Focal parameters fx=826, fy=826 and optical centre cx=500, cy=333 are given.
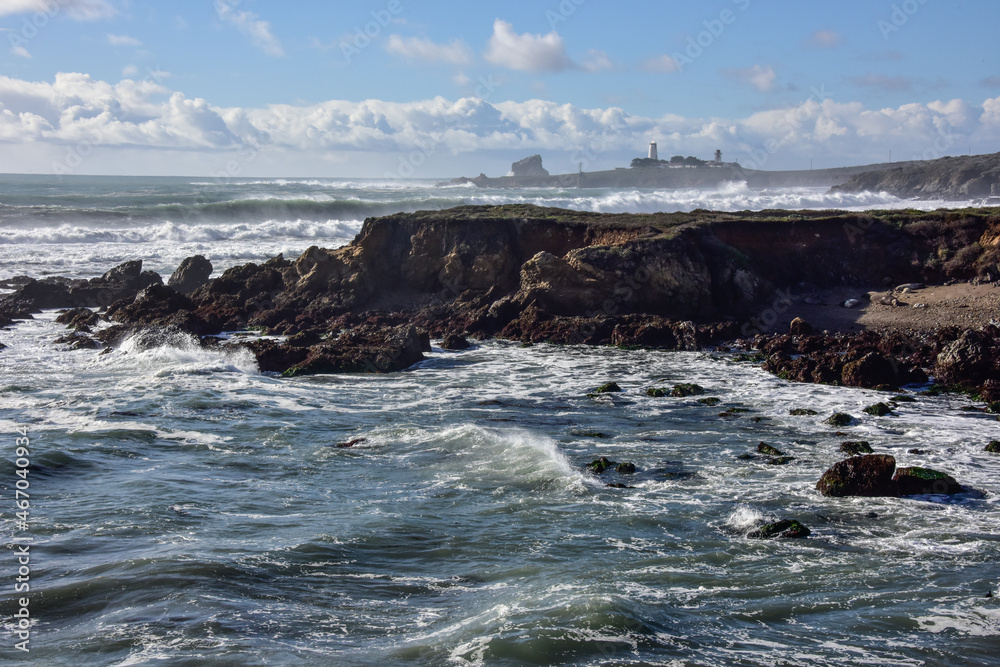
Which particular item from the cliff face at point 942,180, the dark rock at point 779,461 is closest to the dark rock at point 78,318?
the dark rock at point 779,461

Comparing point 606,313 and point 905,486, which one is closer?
point 905,486

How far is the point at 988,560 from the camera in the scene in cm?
923

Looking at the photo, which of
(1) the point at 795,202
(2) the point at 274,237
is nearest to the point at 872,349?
(2) the point at 274,237

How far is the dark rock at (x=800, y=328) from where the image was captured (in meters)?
23.1

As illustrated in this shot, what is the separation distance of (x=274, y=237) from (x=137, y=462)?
38.3m

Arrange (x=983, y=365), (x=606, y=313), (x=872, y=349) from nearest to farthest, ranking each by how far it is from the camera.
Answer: (x=983, y=365) → (x=872, y=349) → (x=606, y=313)

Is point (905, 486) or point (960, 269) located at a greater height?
point (960, 269)

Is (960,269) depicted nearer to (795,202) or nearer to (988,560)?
(988,560)

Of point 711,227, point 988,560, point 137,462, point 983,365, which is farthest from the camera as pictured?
point 711,227

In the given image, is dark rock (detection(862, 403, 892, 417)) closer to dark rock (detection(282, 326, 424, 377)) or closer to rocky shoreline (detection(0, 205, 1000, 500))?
rocky shoreline (detection(0, 205, 1000, 500))

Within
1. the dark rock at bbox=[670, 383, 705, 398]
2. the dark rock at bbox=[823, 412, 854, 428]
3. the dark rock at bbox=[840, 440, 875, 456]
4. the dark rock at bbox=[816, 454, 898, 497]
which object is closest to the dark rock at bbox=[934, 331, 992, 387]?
the dark rock at bbox=[823, 412, 854, 428]

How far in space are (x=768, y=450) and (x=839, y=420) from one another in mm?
2600

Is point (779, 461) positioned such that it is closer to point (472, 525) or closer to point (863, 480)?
point (863, 480)

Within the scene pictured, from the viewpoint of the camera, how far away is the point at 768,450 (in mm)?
13477
